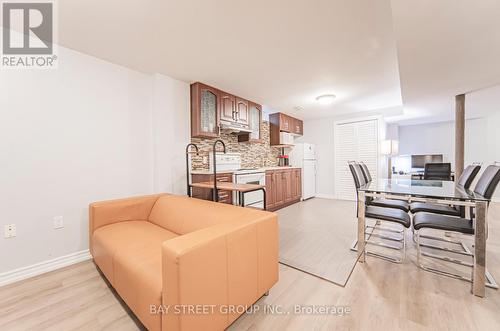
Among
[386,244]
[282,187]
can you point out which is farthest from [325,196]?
[386,244]

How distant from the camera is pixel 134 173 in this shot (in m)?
2.63

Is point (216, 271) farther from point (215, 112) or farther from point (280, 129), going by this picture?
point (280, 129)

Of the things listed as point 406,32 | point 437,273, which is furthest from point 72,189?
point 437,273

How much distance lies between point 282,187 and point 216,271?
3.41m

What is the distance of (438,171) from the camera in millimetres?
4520

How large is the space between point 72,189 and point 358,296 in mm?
2905

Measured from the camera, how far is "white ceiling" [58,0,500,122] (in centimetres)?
153

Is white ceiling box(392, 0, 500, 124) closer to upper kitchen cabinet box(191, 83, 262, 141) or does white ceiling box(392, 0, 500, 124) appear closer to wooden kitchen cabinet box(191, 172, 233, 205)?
upper kitchen cabinet box(191, 83, 262, 141)

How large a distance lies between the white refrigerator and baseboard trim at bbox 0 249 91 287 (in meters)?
4.32

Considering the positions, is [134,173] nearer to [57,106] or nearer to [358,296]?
[57,106]

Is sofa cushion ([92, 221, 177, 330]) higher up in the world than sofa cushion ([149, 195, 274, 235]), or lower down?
lower down

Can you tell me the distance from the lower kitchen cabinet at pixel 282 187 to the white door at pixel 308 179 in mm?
125

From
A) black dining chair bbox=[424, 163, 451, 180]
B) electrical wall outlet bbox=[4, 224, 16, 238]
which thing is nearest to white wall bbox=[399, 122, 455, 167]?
black dining chair bbox=[424, 163, 451, 180]

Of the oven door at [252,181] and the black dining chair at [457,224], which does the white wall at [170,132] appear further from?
the black dining chair at [457,224]
